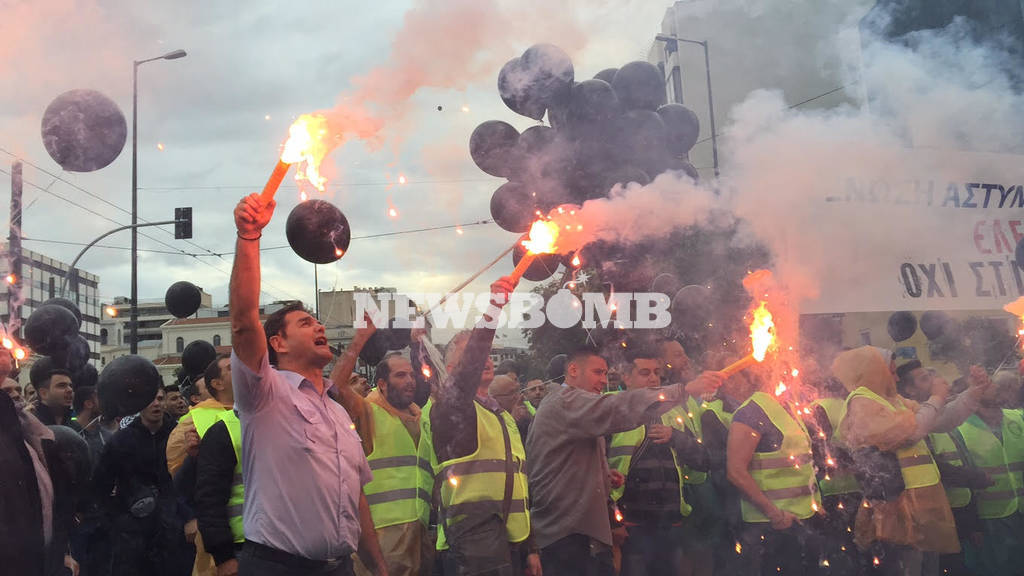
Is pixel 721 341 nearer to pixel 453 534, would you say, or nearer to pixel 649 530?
pixel 649 530

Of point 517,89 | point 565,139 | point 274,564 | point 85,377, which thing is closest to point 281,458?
point 274,564

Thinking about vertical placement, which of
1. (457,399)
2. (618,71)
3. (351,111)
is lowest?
(457,399)

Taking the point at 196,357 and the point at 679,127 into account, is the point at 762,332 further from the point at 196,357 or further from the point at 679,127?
the point at 196,357

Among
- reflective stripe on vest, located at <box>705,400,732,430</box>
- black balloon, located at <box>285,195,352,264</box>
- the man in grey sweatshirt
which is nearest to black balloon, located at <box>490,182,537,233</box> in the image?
the man in grey sweatshirt

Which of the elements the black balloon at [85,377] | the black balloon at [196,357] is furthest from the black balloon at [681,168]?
the black balloon at [85,377]

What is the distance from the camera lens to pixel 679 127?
5953 millimetres

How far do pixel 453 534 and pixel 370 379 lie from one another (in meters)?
3.39

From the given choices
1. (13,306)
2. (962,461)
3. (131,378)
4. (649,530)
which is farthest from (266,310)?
(962,461)

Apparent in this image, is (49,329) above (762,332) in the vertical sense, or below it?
above

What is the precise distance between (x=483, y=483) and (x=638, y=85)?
9.96 feet

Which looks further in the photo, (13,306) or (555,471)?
(13,306)

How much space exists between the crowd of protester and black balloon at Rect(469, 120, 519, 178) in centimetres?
119

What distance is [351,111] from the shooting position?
380cm

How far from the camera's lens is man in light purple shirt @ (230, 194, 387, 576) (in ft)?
8.77
